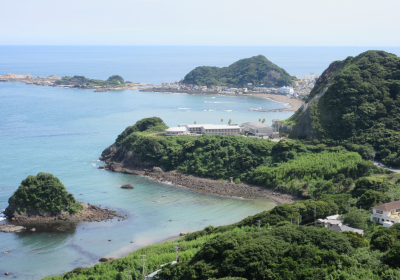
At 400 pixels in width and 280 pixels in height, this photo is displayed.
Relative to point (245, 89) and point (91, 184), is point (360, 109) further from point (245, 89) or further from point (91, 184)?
point (245, 89)

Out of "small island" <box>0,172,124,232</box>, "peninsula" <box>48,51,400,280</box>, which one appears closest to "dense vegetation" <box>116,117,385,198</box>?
"peninsula" <box>48,51,400,280</box>

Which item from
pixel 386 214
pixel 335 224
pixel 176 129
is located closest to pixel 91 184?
pixel 176 129

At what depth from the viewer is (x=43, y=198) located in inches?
1316

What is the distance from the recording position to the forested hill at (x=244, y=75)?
113062mm

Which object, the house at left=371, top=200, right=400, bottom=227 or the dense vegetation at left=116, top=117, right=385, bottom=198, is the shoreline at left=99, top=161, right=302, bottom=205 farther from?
the house at left=371, top=200, right=400, bottom=227

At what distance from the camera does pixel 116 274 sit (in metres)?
22.0

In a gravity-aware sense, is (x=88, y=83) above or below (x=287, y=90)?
below

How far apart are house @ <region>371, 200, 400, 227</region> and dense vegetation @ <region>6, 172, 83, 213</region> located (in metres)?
20.4

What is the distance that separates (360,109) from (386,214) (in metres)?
23.3

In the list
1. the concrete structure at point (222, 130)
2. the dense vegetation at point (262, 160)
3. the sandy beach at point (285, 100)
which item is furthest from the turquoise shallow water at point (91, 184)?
the concrete structure at point (222, 130)

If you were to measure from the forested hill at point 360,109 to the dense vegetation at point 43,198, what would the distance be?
83.5 ft

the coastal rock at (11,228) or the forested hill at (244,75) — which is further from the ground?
the forested hill at (244,75)

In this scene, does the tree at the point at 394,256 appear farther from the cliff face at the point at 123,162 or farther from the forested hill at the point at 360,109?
the cliff face at the point at 123,162

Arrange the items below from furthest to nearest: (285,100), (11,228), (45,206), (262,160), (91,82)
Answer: (91,82), (285,100), (262,160), (45,206), (11,228)
